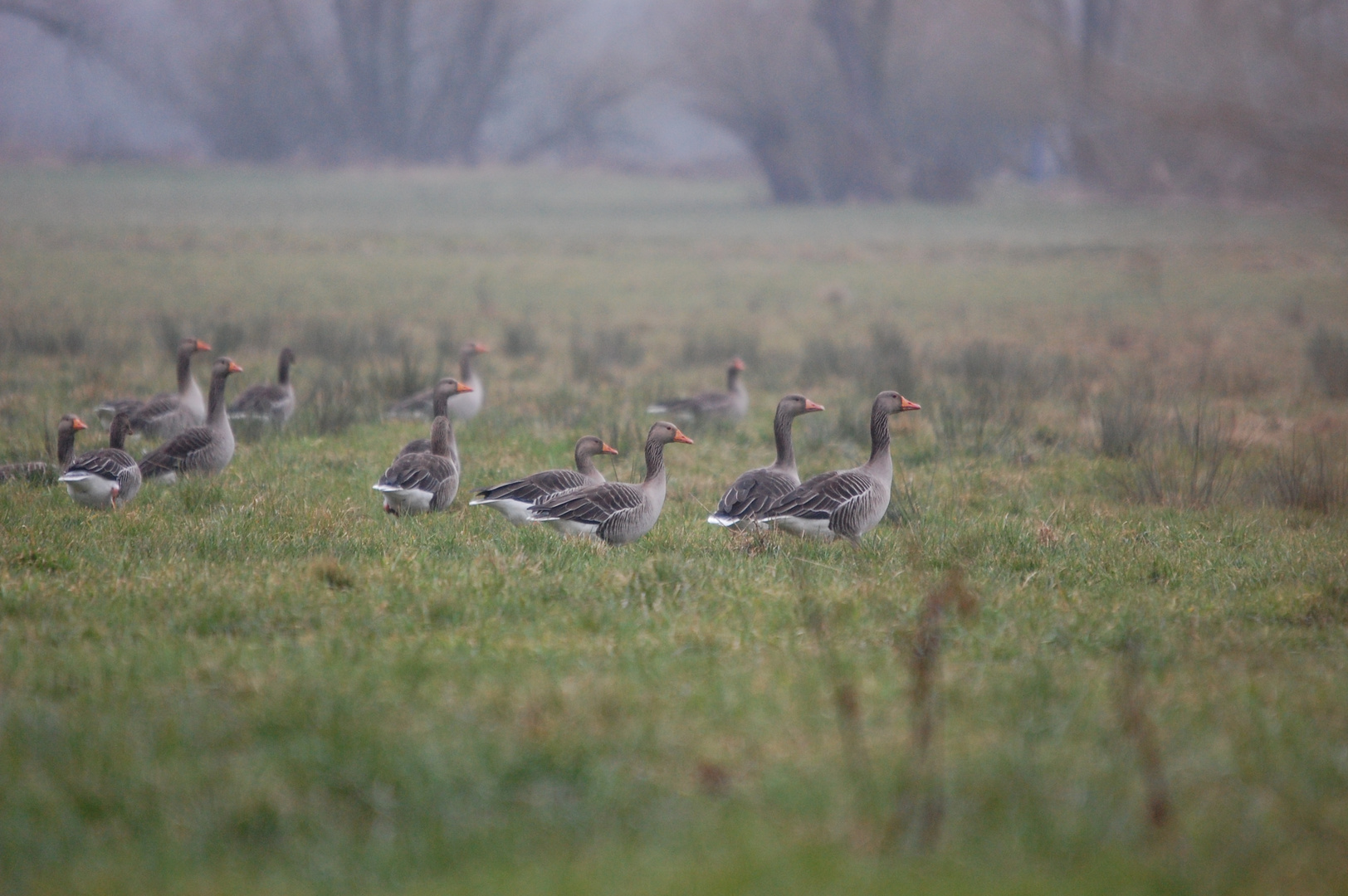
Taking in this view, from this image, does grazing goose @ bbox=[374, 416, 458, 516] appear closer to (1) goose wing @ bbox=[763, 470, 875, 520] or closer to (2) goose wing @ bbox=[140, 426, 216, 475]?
(2) goose wing @ bbox=[140, 426, 216, 475]

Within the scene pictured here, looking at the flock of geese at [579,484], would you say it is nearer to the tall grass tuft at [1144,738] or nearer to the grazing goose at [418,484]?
the grazing goose at [418,484]

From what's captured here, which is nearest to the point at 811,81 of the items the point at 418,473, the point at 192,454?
the point at 192,454

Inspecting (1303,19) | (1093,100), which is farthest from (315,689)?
(1303,19)

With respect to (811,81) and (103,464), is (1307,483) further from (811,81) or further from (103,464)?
(811,81)

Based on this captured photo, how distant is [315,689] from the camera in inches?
208

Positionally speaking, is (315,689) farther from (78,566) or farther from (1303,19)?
(1303,19)

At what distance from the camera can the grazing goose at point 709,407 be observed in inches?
567

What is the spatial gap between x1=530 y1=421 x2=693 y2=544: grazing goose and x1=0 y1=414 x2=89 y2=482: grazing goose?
4.26 m

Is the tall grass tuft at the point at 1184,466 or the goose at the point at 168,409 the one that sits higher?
the goose at the point at 168,409

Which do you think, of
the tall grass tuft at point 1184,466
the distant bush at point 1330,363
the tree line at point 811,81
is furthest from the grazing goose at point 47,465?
the distant bush at point 1330,363

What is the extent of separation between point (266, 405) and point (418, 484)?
4.86 meters

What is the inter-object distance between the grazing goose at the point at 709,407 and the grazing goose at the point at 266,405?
4.04m

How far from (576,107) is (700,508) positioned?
9351cm

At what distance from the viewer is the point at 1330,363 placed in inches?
664
